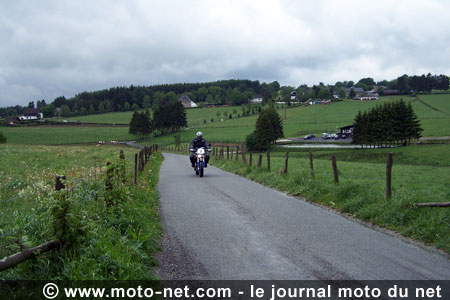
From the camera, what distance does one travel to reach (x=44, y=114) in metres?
151

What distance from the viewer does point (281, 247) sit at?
7227mm

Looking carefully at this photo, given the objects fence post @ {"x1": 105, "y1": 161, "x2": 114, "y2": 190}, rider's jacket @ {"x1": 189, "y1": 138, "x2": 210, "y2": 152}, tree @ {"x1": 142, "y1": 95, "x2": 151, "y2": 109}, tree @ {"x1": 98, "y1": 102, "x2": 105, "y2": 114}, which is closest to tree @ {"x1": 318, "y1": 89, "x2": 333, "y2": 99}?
tree @ {"x1": 142, "y1": 95, "x2": 151, "y2": 109}

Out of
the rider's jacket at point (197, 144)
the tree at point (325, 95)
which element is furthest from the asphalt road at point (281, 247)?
the tree at point (325, 95)

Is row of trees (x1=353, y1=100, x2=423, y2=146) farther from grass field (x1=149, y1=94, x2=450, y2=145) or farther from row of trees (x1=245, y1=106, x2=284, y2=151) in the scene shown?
row of trees (x1=245, y1=106, x2=284, y2=151)

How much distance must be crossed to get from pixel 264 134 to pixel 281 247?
8112cm

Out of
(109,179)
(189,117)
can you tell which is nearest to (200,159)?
(109,179)

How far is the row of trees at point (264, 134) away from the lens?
86.5 meters

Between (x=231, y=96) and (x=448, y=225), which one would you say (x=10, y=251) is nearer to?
(x=448, y=225)

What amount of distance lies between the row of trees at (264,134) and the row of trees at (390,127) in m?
18.2

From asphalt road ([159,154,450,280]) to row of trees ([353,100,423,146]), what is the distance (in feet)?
229

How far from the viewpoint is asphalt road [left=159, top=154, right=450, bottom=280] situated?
593cm

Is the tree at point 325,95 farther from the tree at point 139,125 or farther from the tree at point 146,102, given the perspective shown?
the tree at point 139,125

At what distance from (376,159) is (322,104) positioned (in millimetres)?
121708

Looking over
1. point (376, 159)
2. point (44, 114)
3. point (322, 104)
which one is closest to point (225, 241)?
point (376, 159)
